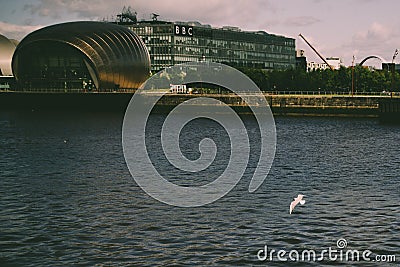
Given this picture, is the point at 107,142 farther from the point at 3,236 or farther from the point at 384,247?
the point at 384,247

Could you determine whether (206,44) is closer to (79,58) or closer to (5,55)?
(5,55)

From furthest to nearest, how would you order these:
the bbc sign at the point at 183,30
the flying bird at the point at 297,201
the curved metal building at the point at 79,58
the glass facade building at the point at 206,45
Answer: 1. the glass facade building at the point at 206,45
2. the bbc sign at the point at 183,30
3. the curved metal building at the point at 79,58
4. the flying bird at the point at 297,201

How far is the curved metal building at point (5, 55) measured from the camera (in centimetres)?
16050

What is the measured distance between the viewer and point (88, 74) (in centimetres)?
12212

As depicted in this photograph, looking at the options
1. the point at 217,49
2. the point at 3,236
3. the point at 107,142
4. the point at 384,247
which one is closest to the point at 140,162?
the point at 107,142

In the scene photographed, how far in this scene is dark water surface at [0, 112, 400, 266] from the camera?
73.3 feet

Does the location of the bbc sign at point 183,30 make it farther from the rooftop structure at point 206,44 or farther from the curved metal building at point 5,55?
the curved metal building at point 5,55

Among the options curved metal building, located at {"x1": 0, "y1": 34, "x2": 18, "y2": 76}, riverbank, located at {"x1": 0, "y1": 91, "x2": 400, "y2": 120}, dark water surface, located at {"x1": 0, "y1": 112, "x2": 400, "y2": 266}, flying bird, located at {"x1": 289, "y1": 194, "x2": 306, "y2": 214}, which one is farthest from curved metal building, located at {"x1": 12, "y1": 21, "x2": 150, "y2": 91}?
flying bird, located at {"x1": 289, "y1": 194, "x2": 306, "y2": 214}

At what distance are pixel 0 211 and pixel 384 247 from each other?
47.2 feet

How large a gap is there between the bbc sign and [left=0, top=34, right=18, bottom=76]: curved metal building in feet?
124

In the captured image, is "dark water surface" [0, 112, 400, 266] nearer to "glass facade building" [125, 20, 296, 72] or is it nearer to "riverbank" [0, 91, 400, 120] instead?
"riverbank" [0, 91, 400, 120]

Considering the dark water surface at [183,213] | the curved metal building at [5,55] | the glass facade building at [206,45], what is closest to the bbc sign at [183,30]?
the glass facade building at [206,45]

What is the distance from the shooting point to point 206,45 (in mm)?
163375

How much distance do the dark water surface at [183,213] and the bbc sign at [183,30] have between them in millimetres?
108391
